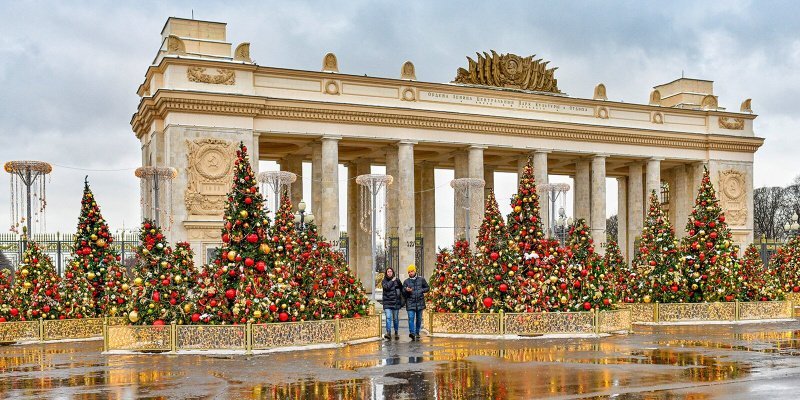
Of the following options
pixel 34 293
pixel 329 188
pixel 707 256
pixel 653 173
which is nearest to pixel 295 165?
pixel 329 188

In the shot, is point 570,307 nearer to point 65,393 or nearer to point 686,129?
point 65,393

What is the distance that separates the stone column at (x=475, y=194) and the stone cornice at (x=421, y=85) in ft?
9.04

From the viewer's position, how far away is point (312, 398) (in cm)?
1045

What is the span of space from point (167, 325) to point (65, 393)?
4.90 metres

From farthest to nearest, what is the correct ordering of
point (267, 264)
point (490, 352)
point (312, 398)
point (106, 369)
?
1. point (267, 264)
2. point (490, 352)
3. point (106, 369)
4. point (312, 398)

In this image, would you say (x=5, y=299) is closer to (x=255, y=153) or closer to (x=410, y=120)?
(x=255, y=153)

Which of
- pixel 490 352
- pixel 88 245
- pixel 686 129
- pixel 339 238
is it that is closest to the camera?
pixel 490 352

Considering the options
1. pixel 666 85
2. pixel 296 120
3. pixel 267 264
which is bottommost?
pixel 267 264

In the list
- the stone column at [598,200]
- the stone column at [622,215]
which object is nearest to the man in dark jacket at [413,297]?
the stone column at [598,200]

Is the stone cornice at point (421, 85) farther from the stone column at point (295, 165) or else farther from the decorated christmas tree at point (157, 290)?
the decorated christmas tree at point (157, 290)

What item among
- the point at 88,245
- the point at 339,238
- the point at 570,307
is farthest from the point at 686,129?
the point at 88,245

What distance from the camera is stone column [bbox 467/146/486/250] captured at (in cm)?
4209

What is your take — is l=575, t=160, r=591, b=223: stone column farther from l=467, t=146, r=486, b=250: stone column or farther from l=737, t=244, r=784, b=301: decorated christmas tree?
l=737, t=244, r=784, b=301: decorated christmas tree

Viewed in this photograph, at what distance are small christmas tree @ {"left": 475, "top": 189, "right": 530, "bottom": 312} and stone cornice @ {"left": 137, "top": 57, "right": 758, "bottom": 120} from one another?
19133 millimetres
